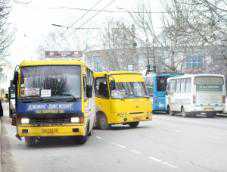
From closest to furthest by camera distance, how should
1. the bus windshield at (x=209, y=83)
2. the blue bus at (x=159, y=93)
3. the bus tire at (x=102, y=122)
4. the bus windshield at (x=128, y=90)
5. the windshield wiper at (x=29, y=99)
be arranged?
the windshield wiper at (x=29, y=99)
the bus windshield at (x=128, y=90)
the bus tire at (x=102, y=122)
the bus windshield at (x=209, y=83)
the blue bus at (x=159, y=93)

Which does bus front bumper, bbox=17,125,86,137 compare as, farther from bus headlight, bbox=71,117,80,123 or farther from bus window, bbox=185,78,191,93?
bus window, bbox=185,78,191,93

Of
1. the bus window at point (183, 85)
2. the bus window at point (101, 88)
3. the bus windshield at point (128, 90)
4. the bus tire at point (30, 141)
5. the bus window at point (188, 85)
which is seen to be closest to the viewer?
the bus tire at point (30, 141)

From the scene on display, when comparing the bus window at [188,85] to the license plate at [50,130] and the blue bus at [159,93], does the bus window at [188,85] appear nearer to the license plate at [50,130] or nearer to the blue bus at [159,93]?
the blue bus at [159,93]

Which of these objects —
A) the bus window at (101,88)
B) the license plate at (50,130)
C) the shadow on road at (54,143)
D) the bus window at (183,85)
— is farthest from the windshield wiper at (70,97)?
the bus window at (183,85)

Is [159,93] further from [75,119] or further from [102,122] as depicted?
[75,119]

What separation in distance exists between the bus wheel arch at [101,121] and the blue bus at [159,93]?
18010 mm

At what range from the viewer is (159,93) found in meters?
45.6

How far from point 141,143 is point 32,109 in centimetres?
328

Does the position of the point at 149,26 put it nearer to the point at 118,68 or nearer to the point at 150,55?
the point at 150,55

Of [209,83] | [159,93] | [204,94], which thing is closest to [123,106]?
[204,94]

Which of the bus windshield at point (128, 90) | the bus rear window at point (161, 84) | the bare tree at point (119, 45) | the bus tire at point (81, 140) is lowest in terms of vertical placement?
the bus tire at point (81, 140)

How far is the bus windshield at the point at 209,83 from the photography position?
3778 centimetres

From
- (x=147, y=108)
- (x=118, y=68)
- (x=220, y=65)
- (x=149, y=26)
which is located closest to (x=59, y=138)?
(x=147, y=108)

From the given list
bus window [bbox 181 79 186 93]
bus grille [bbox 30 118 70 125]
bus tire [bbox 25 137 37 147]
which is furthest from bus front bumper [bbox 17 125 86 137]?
bus window [bbox 181 79 186 93]
